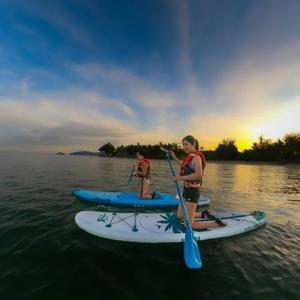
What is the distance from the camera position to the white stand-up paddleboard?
5336mm

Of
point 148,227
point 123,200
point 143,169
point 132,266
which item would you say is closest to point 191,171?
point 148,227

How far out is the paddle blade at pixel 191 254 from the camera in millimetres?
3795

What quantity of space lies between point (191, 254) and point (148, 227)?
1849 millimetres

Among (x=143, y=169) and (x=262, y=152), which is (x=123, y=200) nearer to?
(x=143, y=169)

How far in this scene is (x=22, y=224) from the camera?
646 cm

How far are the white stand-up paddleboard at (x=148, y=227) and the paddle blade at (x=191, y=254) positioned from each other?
0.90m

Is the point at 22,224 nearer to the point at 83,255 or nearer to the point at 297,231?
the point at 83,255

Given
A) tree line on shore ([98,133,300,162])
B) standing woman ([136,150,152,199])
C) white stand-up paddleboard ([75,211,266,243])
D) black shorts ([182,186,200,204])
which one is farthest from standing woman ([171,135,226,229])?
tree line on shore ([98,133,300,162])

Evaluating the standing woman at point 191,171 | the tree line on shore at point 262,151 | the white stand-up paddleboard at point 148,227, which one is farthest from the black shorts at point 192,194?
the tree line on shore at point 262,151

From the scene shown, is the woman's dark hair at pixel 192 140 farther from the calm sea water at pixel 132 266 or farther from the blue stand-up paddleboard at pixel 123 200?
the blue stand-up paddleboard at pixel 123 200

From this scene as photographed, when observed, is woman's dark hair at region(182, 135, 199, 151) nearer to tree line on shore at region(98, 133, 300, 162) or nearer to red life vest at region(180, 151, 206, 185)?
red life vest at region(180, 151, 206, 185)

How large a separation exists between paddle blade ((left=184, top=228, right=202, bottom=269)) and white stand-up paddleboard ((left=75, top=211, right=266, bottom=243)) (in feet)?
2.95

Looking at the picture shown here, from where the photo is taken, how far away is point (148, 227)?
18.8ft

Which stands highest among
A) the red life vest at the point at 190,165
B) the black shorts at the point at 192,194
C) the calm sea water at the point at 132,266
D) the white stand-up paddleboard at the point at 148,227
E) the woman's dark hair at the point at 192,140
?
the woman's dark hair at the point at 192,140
